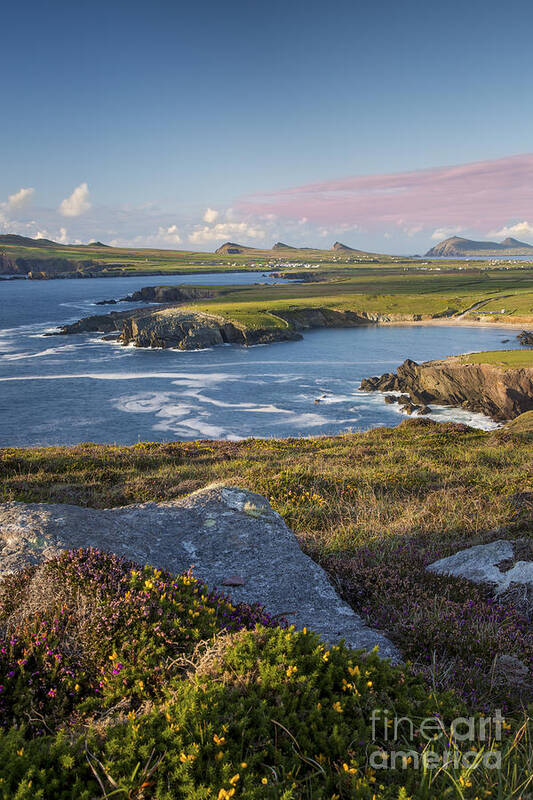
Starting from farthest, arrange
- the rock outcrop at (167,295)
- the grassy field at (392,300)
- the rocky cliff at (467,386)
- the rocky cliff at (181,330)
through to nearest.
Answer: the rock outcrop at (167,295), the grassy field at (392,300), the rocky cliff at (181,330), the rocky cliff at (467,386)

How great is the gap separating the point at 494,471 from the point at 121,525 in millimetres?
11281

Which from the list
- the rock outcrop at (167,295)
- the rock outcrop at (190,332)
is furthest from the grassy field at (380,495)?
the rock outcrop at (167,295)

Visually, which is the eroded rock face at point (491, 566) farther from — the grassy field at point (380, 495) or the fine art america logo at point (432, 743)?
the fine art america logo at point (432, 743)

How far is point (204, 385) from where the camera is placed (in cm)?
6019

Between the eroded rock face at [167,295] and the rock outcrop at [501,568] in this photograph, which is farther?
the eroded rock face at [167,295]

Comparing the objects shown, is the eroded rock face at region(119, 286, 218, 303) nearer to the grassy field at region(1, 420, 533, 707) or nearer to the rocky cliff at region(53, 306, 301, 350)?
the rocky cliff at region(53, 306, 301, 350)

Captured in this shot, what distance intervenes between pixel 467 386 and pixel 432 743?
159ft

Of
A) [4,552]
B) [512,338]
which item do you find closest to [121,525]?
[4,552]

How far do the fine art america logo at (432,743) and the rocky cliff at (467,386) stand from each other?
42.6 meters

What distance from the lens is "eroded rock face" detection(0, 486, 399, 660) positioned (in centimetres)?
514

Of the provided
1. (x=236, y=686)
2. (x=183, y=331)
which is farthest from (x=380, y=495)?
(x=183, y=331)

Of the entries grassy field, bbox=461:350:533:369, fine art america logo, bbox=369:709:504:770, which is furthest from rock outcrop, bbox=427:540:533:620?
grassy field, bbox=461:350:533:369

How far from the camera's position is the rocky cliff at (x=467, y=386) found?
136 ft

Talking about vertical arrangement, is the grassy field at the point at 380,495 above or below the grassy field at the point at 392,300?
below
